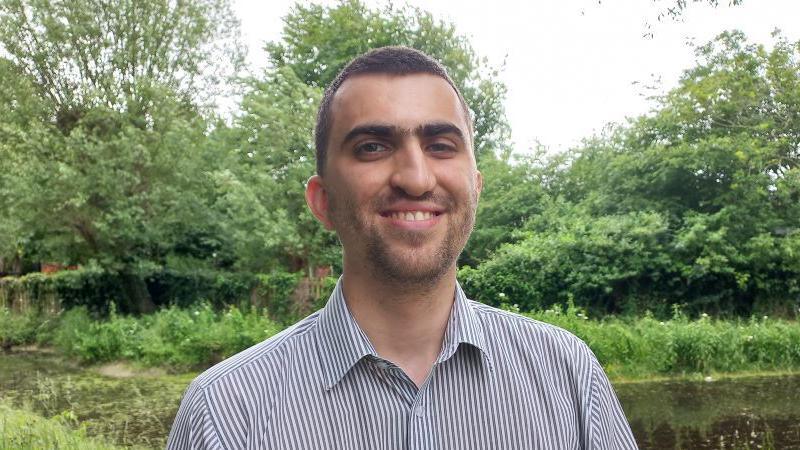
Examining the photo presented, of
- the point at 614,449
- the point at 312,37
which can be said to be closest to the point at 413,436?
the point at 614,449

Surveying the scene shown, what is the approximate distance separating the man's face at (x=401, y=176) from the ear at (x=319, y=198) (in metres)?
0.06

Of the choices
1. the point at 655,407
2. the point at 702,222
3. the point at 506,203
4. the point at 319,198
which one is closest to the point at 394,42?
the point at 506,203

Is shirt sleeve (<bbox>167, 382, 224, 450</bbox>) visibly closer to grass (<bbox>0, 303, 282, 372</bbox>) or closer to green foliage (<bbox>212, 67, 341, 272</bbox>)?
grass (<bbox>0, 303, 282, 372</bbox>)

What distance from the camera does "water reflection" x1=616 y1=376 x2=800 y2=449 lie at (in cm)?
789

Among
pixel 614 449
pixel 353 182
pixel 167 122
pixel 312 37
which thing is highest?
pixel 312 37

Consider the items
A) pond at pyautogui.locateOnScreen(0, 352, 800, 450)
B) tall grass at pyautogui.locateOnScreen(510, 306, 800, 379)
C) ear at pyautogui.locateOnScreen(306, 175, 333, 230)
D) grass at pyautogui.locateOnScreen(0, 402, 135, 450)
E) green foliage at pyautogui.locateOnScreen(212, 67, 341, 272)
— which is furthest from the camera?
green foliage at pyautogui.locateOnScreen(212, 67, 341, 272)

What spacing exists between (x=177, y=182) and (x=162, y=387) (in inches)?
246

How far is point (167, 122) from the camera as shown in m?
17.6

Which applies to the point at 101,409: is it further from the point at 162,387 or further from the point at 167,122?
the point at 167,122

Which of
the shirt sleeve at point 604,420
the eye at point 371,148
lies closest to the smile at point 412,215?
the eye at point 371,148

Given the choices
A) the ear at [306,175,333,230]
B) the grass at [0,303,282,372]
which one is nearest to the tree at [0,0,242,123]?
the grass at [0,303,282,372]

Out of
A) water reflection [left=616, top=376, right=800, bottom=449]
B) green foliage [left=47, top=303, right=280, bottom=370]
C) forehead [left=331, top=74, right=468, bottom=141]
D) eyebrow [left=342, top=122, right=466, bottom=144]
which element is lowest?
water reflection [left=616, top=376, right=800, bottom=449]

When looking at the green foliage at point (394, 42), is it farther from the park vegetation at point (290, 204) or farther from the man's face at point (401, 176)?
the man's face at point (401, 176)

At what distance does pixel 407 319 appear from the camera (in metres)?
1.48
